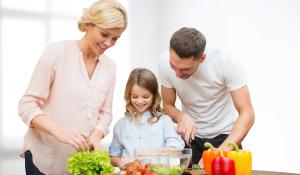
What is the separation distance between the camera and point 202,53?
294 cm

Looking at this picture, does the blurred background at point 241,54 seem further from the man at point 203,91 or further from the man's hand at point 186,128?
the man's hand at point 186,128

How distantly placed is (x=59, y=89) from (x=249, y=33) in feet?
9.56

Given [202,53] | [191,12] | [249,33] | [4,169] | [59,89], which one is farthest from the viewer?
[191,12]

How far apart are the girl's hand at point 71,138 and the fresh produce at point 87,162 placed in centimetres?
4

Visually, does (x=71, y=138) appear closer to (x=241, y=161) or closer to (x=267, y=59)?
(x=241, y=161)

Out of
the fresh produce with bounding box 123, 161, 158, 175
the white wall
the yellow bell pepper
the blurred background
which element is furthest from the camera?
the white wall

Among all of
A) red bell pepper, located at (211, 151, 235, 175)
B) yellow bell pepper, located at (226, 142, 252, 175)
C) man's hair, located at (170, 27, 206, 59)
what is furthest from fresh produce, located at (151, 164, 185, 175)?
man's hair, located at (170, 27, 206, 59)

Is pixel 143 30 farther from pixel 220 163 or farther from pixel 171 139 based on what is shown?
pixel 220 163

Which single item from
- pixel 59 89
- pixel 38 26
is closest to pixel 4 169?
pixel 38 26

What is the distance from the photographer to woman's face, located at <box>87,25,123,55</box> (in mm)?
2439

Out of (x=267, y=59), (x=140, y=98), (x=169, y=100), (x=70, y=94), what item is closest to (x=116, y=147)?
(x=140, y=98)

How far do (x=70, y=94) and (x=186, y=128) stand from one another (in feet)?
2.54

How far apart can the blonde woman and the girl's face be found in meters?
0.48

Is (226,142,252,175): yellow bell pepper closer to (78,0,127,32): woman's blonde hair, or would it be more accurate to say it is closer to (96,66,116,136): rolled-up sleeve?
(96,66,116,136): rolled-up sleeve
